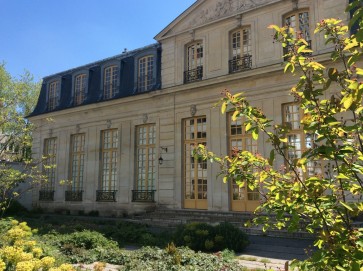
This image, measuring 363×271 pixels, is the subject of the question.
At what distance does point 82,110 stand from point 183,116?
7.01 m

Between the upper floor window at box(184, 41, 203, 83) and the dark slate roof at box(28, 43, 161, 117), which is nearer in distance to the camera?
the upper floor window at box(184, 41, 203, 83)

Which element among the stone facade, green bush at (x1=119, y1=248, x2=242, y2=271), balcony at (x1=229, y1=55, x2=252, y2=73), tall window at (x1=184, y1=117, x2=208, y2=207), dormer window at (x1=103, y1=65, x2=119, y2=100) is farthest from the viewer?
dormer window at (x1=103, y1=65, x2=119, y2=100)

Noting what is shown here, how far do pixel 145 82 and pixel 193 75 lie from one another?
3065 millimetres

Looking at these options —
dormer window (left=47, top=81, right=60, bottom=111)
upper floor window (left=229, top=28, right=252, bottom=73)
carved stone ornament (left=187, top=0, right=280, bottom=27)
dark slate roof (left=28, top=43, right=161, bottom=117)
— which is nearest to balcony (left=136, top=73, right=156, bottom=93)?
dark slate roof (left=28, top=43, right=161, bottom=117)

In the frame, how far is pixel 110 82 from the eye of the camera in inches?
827

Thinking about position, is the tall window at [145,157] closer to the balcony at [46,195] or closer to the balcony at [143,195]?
the balcony at [143,195]

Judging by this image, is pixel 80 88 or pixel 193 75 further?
pixel 80 88

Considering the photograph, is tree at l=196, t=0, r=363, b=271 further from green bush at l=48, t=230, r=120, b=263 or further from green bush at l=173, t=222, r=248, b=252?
green bush at l=173, t=222, r=248, b=252

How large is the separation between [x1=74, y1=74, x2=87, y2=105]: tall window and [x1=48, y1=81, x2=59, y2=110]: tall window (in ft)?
5.77

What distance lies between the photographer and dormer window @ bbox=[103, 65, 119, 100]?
67.7ft

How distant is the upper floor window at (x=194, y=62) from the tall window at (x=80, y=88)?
7268 mm

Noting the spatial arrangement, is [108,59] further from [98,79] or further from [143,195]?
[143,195]

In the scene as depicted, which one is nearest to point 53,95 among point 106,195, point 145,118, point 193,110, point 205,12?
point 106,195

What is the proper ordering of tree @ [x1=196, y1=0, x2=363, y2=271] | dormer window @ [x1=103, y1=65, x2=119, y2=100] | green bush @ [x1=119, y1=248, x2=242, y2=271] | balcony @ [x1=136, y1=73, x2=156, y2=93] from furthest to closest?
1. dormer window @ [x1=103, y1=65, x2=119, y2=100]
2. balcony @ [x1=136, y1=73, x2=156, y2=93]
3. green bush @ [x1=119, y1=248, x2=242, y2=271]
4. tree @ [x1=196, y1=0, x2=363, y2=271]
